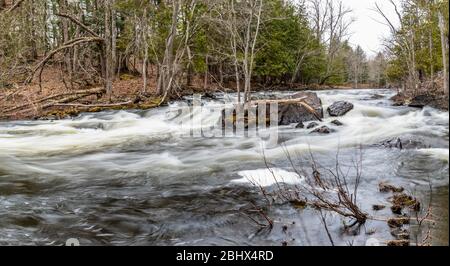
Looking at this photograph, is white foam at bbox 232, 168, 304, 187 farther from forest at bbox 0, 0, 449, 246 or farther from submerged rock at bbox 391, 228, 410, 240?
submerged rock at bbox 391, 228, 410, 240

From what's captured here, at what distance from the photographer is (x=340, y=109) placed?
16172 millimetres

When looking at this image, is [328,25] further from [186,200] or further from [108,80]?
[186,200]

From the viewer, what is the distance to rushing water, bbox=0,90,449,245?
507 cm

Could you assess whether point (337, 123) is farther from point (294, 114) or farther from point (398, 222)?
point (398, 222)

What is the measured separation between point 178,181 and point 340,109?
407 inches

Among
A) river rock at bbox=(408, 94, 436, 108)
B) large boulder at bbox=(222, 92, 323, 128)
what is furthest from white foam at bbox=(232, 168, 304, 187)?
river rock at bbox=(408, 94, 436, 108)

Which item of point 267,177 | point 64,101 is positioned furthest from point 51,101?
point 267,177

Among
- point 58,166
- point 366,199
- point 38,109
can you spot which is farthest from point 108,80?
point 366,199

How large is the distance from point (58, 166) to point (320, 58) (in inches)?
1360

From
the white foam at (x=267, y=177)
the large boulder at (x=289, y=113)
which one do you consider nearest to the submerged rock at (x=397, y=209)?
the white foam at (x=267, y=177)

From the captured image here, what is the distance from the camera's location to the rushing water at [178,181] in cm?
507

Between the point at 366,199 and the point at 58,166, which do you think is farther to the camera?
the point at 58,166

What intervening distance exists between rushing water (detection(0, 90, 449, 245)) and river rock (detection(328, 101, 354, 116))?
1297 millimetres
